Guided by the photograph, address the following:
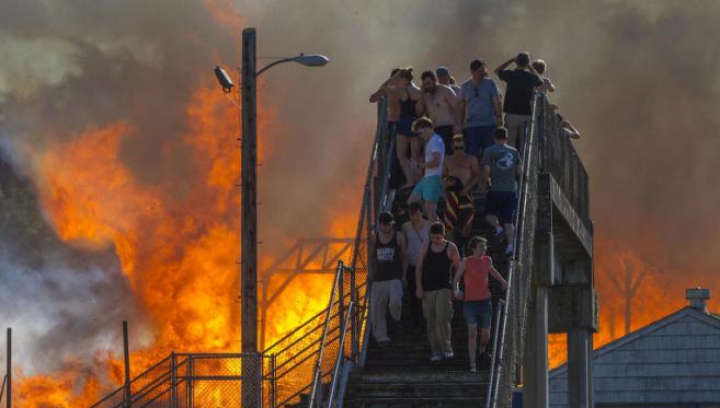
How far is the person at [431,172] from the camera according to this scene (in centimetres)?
2406

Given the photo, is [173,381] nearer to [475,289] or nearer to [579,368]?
[475,289]

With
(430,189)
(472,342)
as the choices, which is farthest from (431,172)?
(472,342)

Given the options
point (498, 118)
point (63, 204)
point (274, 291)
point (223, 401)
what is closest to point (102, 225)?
point (63, 204)

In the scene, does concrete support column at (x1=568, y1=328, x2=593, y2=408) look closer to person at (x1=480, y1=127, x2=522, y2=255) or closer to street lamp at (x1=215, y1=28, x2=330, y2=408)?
street lamp at (x1=215, y1=28, x2=330, y2=408)

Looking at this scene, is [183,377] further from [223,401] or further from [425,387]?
[425,387]

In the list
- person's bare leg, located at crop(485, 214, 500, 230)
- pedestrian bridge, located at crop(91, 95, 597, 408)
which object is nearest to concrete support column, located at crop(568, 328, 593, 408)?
pedestrian bridge, located at crop(91, 95, 597, 408)

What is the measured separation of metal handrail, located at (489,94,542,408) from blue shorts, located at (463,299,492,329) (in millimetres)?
204

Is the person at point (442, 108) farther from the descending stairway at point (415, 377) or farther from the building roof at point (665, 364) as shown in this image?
the building roof at point (665, 364)

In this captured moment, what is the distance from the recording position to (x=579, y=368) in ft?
125

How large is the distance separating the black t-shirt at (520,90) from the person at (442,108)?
1.70 metres

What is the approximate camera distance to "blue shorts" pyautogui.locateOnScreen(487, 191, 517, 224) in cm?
2430

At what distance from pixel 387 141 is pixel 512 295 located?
5.11m

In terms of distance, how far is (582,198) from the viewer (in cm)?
3509

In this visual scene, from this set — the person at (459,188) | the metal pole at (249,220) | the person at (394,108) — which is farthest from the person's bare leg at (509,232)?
the metal pole at (249,220)
